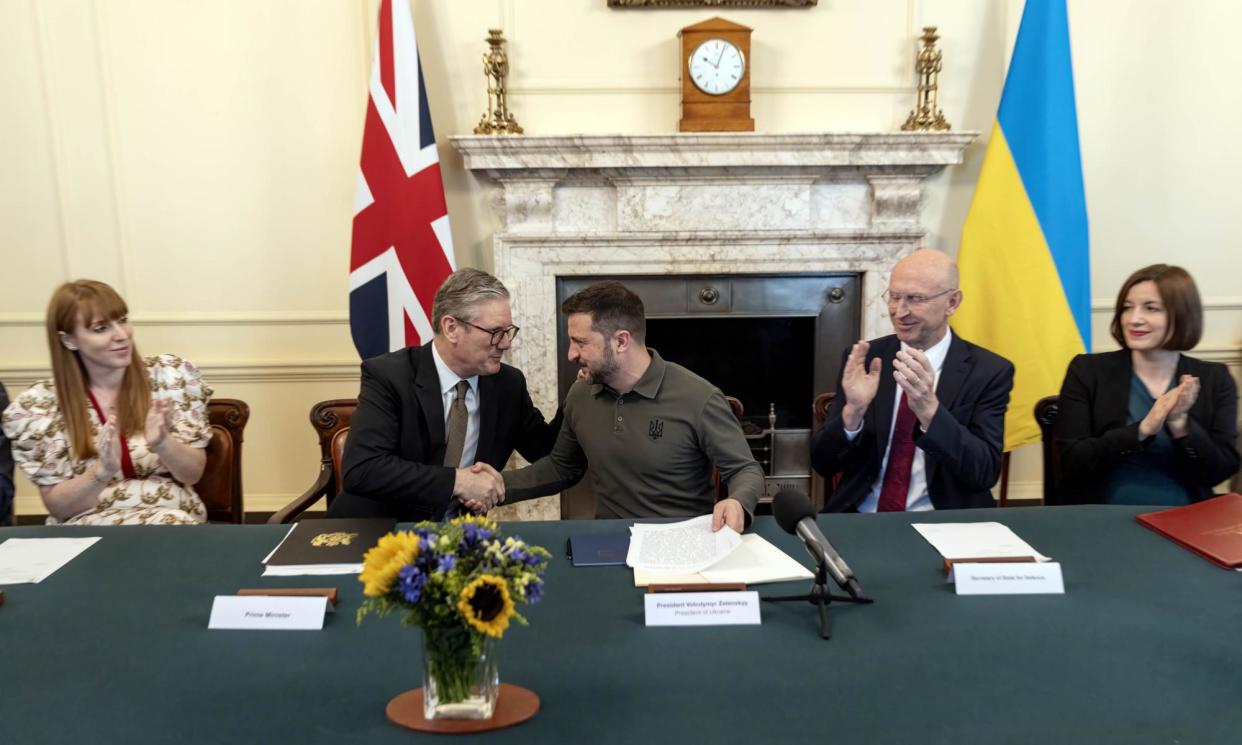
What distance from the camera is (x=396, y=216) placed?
360 centimetres

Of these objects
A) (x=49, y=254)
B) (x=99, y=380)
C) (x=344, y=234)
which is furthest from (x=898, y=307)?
(x=49, y=254)

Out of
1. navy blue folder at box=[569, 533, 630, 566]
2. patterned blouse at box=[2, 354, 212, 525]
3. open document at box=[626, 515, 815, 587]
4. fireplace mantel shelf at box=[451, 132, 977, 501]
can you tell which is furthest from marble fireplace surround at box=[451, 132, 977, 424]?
open document at box=[626, 515, 815, 587]

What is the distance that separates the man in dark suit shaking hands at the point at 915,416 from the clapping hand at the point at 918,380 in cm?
11

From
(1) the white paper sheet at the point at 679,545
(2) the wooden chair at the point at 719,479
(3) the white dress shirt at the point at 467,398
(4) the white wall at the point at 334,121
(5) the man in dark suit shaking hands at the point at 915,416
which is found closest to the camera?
(1) the white paper sheet at the point at 679,545

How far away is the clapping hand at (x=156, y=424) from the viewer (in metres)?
2.28

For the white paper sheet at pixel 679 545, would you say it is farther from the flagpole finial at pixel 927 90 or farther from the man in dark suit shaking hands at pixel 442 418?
→ the flagpole finial at pixel 927 90

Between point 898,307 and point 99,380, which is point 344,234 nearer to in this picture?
point 99,380

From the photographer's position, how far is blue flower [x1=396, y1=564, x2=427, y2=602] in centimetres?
108

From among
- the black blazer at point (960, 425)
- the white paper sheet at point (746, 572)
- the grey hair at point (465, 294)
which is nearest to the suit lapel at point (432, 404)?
the grey hair at point (465, 294)

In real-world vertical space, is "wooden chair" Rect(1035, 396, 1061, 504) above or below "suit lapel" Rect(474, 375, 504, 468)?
below

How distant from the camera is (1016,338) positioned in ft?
11.7

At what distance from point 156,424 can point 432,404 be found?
2.31 ft

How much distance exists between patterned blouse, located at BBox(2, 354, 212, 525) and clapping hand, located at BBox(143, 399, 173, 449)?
123 mm

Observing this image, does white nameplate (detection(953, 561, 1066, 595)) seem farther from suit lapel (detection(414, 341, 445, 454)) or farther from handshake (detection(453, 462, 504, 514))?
suit lapel (detection(414, 341, 445, 454))
